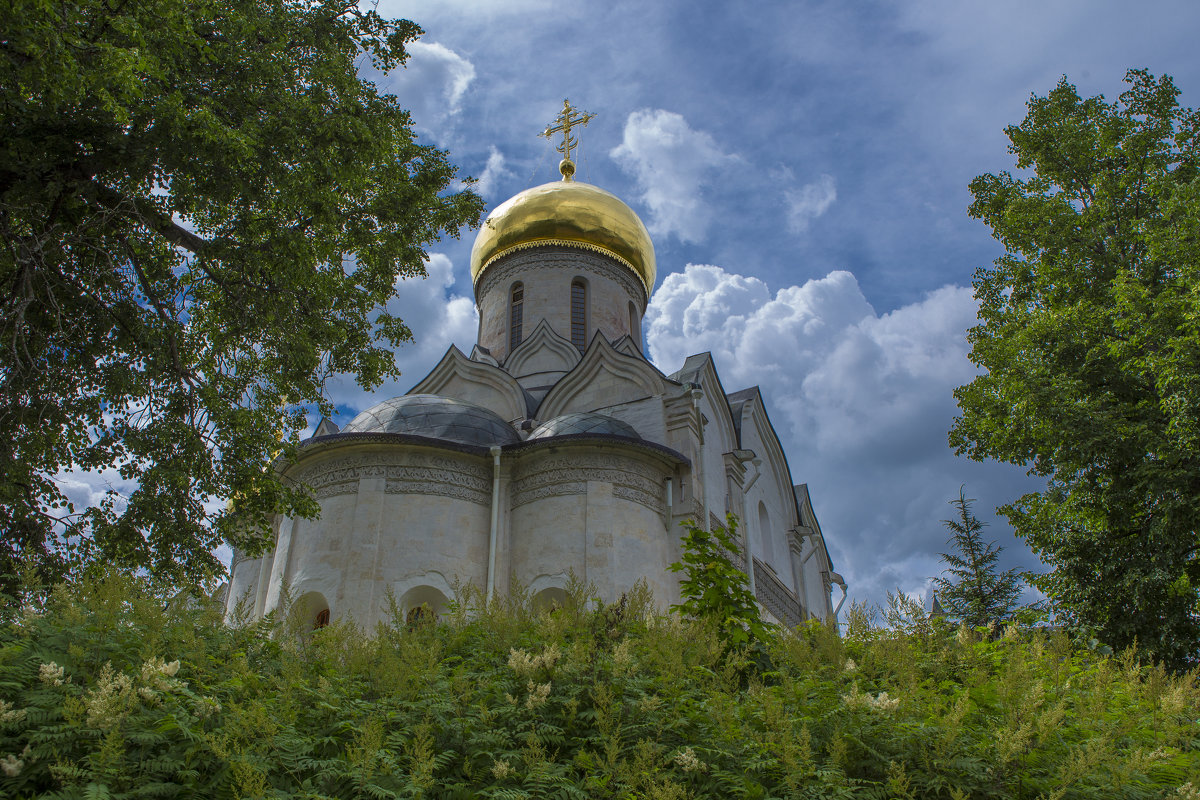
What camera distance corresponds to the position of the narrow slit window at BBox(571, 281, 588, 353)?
651 inches

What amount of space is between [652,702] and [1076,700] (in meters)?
2.02

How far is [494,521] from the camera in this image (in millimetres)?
10781

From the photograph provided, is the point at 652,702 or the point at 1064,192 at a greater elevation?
the point at 1064,192

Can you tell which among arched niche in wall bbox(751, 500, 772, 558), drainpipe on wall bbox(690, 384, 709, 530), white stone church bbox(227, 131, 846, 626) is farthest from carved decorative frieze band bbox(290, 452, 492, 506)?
arched niche in wall bbox(751, 500, 772, 558)

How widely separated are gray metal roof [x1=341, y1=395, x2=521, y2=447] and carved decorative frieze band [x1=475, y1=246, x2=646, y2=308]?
5.93m

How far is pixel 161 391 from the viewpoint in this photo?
7035 millimetres

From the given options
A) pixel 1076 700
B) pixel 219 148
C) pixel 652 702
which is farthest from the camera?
pixel 219 148

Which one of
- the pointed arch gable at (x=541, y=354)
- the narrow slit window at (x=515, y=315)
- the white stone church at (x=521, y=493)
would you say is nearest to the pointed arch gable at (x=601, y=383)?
the white stone church at (x=521, y=493)

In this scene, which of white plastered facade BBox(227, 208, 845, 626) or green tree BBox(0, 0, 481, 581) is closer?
green tree BBox(0, 0, 481, 581)

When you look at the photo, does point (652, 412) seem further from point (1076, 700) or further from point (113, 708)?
point (113, 708)

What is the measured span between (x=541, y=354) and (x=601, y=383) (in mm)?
2715

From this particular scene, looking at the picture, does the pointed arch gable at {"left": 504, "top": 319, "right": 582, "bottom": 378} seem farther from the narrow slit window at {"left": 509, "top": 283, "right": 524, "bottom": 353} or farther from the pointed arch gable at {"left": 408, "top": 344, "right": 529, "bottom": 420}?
the pointed arch gable at {"left": 408, "top": 344, "right": 529, "bottom": 420}

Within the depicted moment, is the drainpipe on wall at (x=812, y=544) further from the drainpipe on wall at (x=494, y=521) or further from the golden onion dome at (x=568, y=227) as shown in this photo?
the drainpipe on wall at (x=494, y=521)

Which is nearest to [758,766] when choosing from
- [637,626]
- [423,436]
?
[637,626]
